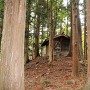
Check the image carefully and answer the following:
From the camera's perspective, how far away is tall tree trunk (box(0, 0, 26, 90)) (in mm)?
8273

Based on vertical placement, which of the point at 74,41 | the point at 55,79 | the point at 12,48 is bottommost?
the point at 55,79

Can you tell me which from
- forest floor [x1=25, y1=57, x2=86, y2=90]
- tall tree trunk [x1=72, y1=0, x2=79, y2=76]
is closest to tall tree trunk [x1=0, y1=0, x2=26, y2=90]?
forest floor [x1=25, y1=57, x2=86, y2=90]

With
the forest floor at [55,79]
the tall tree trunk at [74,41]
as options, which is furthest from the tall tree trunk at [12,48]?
the tall tree trunk at [74,41]

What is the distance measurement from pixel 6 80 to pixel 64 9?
22526 mm

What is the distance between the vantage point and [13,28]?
839 centimetres

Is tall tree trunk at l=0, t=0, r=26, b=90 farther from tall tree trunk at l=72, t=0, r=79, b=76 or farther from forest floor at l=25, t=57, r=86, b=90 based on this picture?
tall tree trunk at l=72, t=0, r=79, b=76

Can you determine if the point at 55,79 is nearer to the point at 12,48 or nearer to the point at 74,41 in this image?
the point at 74,41

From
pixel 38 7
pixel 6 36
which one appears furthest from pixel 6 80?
pixel 38 7

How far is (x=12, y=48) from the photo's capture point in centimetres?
834

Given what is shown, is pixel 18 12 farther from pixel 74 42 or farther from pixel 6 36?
pixel 74 42

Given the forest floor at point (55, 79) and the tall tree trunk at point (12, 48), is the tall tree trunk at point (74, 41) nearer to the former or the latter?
the forest floor at point (55, 79)

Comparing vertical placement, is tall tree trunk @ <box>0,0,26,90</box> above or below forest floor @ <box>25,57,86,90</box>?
above

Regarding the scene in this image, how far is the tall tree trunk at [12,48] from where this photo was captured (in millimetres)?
8273

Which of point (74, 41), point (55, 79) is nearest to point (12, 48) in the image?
point (74, 41)
